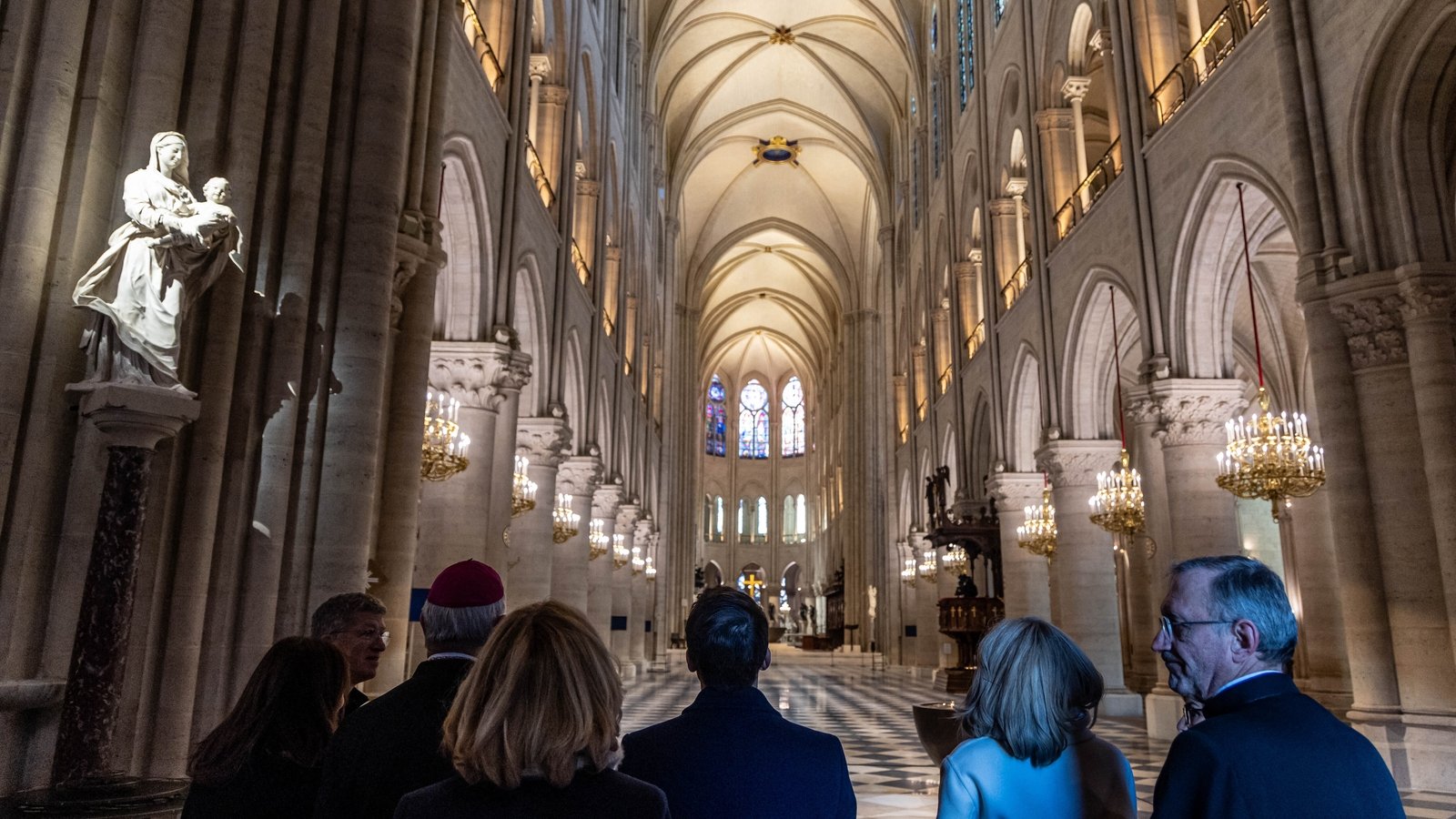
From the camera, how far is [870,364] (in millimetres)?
35969

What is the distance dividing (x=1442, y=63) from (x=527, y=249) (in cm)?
950

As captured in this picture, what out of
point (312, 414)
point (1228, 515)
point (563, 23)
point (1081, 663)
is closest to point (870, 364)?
point (563, 23)

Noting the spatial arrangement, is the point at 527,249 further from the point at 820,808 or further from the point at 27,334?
the point at 820,808

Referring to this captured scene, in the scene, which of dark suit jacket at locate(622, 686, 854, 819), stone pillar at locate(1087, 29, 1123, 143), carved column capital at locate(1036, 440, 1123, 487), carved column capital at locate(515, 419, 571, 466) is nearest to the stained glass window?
stone pillar at locate(1087, 29, 1123, 143)

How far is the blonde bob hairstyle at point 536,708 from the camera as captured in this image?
4.87 ft

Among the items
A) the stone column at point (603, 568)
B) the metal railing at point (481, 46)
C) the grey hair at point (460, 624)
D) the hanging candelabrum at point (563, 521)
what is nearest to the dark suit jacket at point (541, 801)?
the grey hair at point (460, 624)

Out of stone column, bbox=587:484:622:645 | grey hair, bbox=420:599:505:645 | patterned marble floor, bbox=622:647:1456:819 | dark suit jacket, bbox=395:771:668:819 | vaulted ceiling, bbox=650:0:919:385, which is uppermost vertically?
vaulted ceiling, bbox=650:0:919:385

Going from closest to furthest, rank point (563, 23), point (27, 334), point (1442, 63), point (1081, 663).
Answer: point (1081, 663) < point (27, 334) < point (1442, 63) < point (563, 23)

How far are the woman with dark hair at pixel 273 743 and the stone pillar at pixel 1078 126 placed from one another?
1432 centimetres

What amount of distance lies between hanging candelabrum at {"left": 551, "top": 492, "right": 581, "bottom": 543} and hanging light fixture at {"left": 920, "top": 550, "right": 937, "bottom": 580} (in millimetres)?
11311

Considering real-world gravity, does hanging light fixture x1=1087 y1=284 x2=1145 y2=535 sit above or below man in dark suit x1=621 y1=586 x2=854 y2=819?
above

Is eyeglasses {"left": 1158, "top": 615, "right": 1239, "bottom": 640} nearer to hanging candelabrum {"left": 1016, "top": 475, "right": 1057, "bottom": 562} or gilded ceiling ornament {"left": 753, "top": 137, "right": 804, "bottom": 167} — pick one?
hanging candelabrum {"left": 1016, "top": 475, "right": 1057, "bottom": 562}

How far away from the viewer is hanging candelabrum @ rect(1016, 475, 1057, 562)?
1617 centimetres

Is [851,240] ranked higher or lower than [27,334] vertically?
higher
